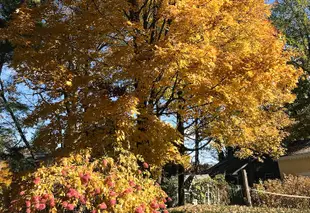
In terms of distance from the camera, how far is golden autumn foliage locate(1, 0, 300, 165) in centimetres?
652

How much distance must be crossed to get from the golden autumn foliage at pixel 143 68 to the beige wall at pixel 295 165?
11867 mm

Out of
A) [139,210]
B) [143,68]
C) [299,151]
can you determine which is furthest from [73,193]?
[299,151]

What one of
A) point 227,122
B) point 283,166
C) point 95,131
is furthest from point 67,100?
point 283,166

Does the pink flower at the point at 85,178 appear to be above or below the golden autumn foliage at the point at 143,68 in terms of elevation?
below

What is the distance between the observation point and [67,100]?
742cm

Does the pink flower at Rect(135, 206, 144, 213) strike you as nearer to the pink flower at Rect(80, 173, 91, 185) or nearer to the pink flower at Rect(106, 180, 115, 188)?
the pink flower at Rect(106, 180, 115, 188)

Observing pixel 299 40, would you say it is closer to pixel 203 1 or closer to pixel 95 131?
pixel 203 1

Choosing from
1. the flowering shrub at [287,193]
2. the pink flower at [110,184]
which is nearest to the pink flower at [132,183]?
the pink flower at [110,184]

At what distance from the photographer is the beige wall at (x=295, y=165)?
61.5 feet

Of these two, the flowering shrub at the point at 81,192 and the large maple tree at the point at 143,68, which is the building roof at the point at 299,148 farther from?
the flowering shrub at the point at 81,192

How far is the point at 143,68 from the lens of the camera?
652 cm

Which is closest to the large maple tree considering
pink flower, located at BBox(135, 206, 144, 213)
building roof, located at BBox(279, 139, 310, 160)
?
pink flower, located at BBox(135, 206, 144, 213)

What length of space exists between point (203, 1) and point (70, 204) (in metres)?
5.31

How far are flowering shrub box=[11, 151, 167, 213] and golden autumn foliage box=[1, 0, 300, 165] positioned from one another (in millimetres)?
1510
